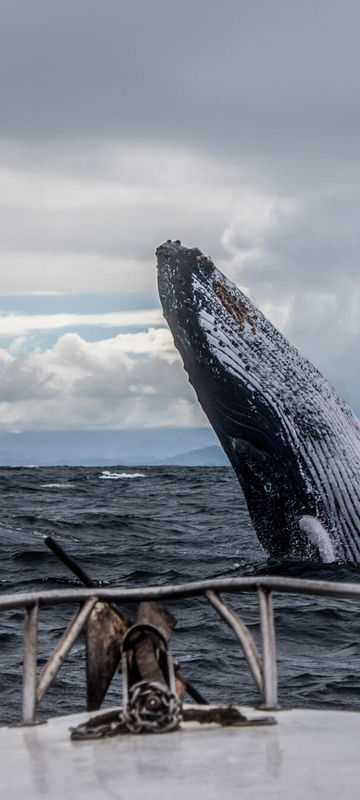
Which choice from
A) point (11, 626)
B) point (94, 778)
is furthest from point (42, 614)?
point (94, 778)

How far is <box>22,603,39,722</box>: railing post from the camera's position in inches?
185

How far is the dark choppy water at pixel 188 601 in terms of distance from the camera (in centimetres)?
884

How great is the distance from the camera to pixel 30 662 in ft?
15.5

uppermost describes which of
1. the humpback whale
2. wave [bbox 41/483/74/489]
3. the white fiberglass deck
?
wave [bbox 41/483/74/489]

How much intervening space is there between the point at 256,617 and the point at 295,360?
2731mm

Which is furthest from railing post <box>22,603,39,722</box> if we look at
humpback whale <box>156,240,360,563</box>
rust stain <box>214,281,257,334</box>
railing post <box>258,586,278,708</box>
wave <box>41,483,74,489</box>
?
wave <box>41,483,74,489</box>

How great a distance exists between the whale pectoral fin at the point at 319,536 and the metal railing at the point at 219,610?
592 cm

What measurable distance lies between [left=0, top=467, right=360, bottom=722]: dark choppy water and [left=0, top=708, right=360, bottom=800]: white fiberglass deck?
385 centimetres

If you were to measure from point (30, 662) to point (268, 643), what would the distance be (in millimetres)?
1018

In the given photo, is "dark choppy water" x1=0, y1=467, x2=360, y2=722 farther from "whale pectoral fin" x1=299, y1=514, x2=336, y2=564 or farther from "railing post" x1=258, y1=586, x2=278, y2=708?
"railing post" x1=258, y1=586, x2=278, y2=708

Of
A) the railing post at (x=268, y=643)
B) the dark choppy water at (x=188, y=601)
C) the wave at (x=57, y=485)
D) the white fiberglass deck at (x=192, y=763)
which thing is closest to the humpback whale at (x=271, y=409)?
the dark choppy water at (x=188, y=601)

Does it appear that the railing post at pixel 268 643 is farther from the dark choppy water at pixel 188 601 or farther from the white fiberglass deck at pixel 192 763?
the dark choppy water at pixel 188 601

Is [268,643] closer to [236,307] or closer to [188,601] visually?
[236,307]

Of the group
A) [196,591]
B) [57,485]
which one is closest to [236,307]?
[196,591]
